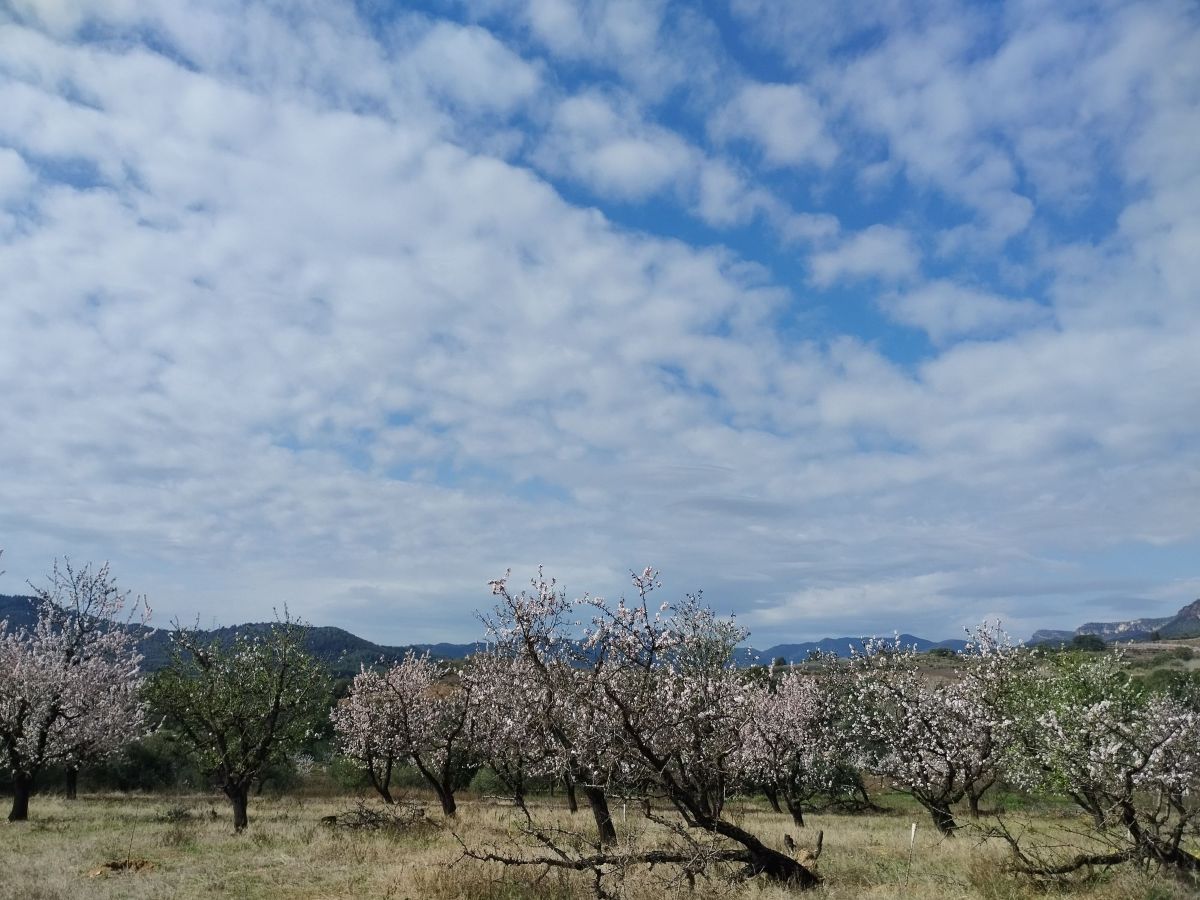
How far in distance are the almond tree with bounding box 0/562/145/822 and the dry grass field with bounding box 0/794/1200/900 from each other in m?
2.87

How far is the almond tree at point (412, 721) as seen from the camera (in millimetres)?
31962

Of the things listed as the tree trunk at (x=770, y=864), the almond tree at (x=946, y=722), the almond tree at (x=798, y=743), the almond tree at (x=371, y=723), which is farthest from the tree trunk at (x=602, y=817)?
the almond tree at (x=371, y=723)

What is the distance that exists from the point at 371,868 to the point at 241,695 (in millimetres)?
14159

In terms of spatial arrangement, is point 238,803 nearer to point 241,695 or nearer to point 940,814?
point 241,695

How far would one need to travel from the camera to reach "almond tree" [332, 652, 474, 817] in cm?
3196

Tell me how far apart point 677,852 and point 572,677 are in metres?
3.72

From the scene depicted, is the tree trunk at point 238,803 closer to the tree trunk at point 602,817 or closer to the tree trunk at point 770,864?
the tree trunk at point 602,817

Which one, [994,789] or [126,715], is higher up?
[126,715]

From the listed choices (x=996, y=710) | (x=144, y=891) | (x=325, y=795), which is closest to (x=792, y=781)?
(x=996, y=710)

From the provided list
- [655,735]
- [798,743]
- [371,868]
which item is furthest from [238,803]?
[798,743]

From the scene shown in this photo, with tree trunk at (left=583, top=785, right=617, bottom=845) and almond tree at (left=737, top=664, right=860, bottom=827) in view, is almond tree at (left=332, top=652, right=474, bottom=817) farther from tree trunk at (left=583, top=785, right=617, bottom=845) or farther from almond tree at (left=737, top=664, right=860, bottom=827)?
almond tree at (left=737, top=664, right=860, bottom=827)

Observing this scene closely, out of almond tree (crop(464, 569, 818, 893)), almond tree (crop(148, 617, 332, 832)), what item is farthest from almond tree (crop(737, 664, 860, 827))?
almond tree (crop(148, 617, 332, 832))

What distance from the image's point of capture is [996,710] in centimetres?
2586

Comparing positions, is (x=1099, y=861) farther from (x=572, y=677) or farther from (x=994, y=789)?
(x=994, y=789)
